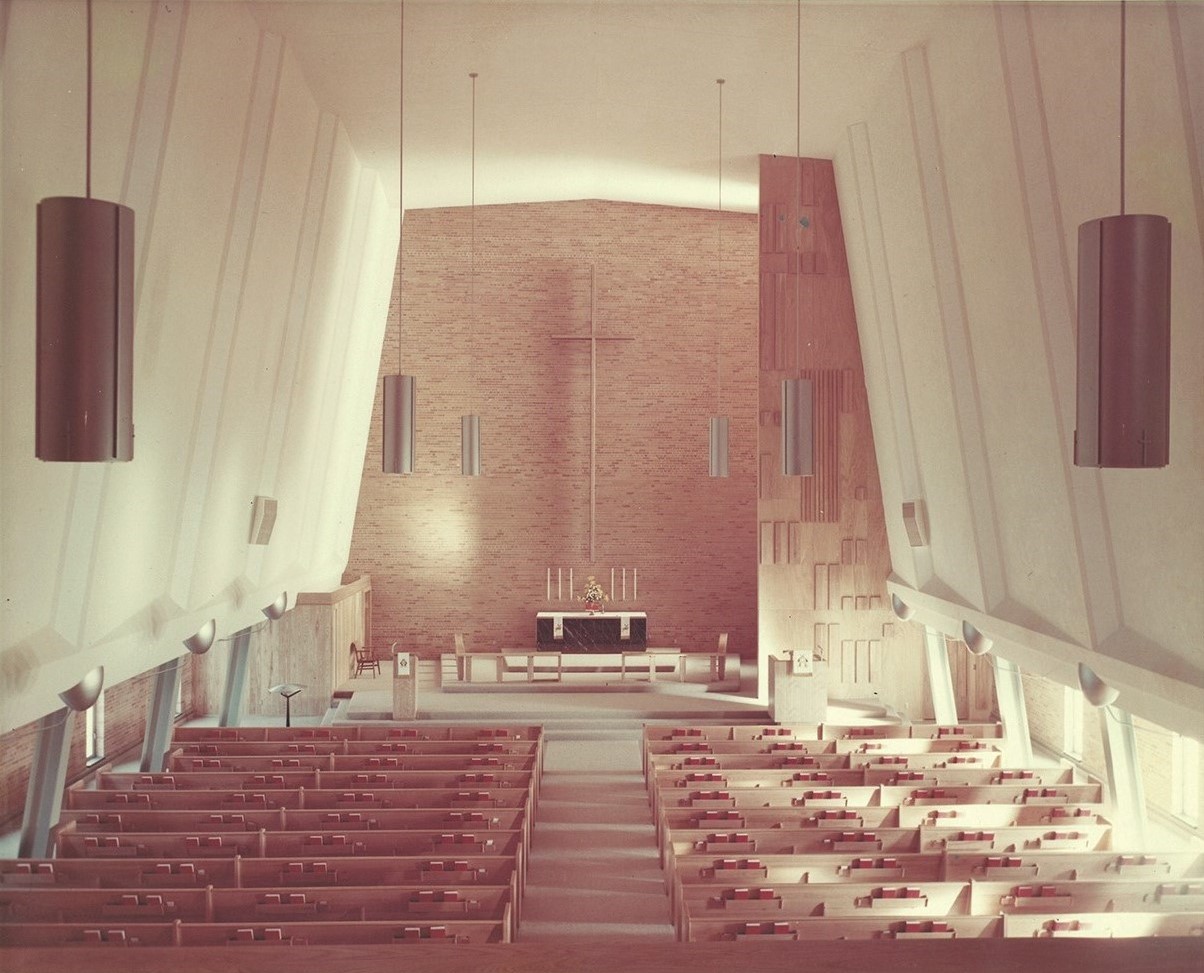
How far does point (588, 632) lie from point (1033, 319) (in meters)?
10.1

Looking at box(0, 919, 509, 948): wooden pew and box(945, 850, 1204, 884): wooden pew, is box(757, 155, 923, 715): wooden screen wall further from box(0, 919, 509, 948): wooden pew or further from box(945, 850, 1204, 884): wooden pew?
box(0, 919, 509, 948): wooden pew

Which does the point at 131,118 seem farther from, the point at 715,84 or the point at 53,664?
the point at 715,84

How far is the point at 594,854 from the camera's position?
920 cm

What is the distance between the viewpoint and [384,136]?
1204cm

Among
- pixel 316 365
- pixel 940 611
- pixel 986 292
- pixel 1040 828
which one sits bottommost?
pixel 1040 828

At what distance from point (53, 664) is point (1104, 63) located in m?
7.60

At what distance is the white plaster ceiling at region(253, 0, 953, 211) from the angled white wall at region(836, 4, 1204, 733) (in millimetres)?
776

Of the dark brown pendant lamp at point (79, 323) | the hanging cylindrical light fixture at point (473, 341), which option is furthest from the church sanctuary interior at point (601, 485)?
the hanging cylindrical light fixture at point (473, 341)

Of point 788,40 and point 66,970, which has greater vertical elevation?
point 788,40

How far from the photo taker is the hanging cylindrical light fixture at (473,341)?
1252 cm

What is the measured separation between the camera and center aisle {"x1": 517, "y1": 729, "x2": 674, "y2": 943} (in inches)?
303

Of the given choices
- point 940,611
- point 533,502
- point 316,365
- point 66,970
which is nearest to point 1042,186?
point 940,611

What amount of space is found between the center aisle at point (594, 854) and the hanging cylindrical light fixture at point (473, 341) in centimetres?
375

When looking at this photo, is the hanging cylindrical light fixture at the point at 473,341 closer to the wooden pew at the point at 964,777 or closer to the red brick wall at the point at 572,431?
the red brick wall at the point at 572,431
